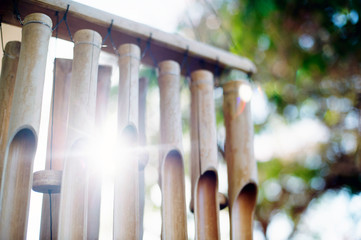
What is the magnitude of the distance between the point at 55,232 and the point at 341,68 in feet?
10.00

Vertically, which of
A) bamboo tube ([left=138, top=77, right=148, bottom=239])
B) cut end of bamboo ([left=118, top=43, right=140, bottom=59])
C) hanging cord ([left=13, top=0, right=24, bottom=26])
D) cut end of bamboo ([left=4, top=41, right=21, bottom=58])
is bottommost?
bamboo tube ([left=138, top=77, right=148, bottom=239])

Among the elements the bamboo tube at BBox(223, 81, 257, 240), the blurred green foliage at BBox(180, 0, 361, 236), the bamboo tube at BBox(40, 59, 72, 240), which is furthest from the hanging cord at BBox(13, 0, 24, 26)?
the blurred green foliage at BBox(180, 0, 361, 236)

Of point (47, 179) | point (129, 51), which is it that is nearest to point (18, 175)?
point (47, 179)

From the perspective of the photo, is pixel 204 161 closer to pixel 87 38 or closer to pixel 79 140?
pixel 79 140

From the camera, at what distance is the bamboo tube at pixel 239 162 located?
6.13 ft

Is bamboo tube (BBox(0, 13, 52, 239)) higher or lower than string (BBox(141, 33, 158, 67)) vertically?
lower

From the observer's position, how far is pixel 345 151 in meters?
4.09

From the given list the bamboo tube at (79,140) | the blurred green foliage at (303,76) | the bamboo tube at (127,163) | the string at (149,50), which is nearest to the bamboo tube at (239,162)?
the string at (149,50)

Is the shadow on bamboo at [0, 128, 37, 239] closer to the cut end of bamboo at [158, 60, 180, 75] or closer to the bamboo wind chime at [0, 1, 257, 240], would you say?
the bamboo wind chime at [0, 1, 257, 240]

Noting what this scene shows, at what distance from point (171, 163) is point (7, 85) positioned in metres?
0.71

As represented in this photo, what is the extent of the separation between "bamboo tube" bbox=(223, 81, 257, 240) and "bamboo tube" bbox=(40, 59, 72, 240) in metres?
0.74

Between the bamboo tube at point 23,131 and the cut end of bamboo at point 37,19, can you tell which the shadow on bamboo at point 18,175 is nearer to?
the bamboo tube at point 23,131

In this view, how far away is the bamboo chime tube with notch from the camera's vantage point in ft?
5.56

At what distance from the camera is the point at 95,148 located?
155 cm
